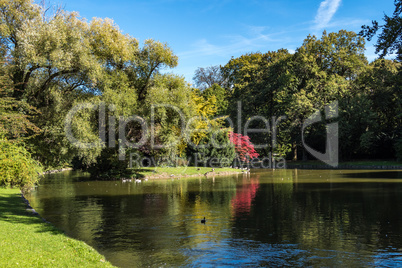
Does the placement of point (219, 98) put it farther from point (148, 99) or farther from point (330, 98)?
point (148, 99)

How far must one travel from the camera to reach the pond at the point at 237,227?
9.67m

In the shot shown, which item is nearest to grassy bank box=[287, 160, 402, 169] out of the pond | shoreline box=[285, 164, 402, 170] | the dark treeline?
shoreline box=[285, 164, 402, 170]

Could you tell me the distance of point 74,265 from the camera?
25.6ft

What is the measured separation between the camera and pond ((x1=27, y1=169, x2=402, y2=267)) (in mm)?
9672

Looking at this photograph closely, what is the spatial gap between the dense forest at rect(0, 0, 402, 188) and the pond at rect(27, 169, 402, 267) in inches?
200

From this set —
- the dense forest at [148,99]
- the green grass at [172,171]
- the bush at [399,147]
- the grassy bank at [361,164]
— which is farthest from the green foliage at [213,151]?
the bush at [399,147]

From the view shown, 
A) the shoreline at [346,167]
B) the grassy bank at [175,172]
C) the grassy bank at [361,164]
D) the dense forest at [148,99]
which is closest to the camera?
the dense forest at [148,99]

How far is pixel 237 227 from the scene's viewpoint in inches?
519

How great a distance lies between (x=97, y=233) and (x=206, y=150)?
97.1ft

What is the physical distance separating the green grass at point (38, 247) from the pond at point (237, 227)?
0.94 meters

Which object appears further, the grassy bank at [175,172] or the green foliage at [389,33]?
the grassy bank at [175,172]

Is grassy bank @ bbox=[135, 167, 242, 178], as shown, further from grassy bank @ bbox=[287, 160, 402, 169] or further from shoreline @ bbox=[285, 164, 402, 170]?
grassy bank @ bbox=[287, 160, 402, 169]

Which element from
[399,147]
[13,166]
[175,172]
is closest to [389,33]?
[13,166]

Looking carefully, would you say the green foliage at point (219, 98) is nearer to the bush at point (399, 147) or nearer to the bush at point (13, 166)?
the bush at point (399, 147)
